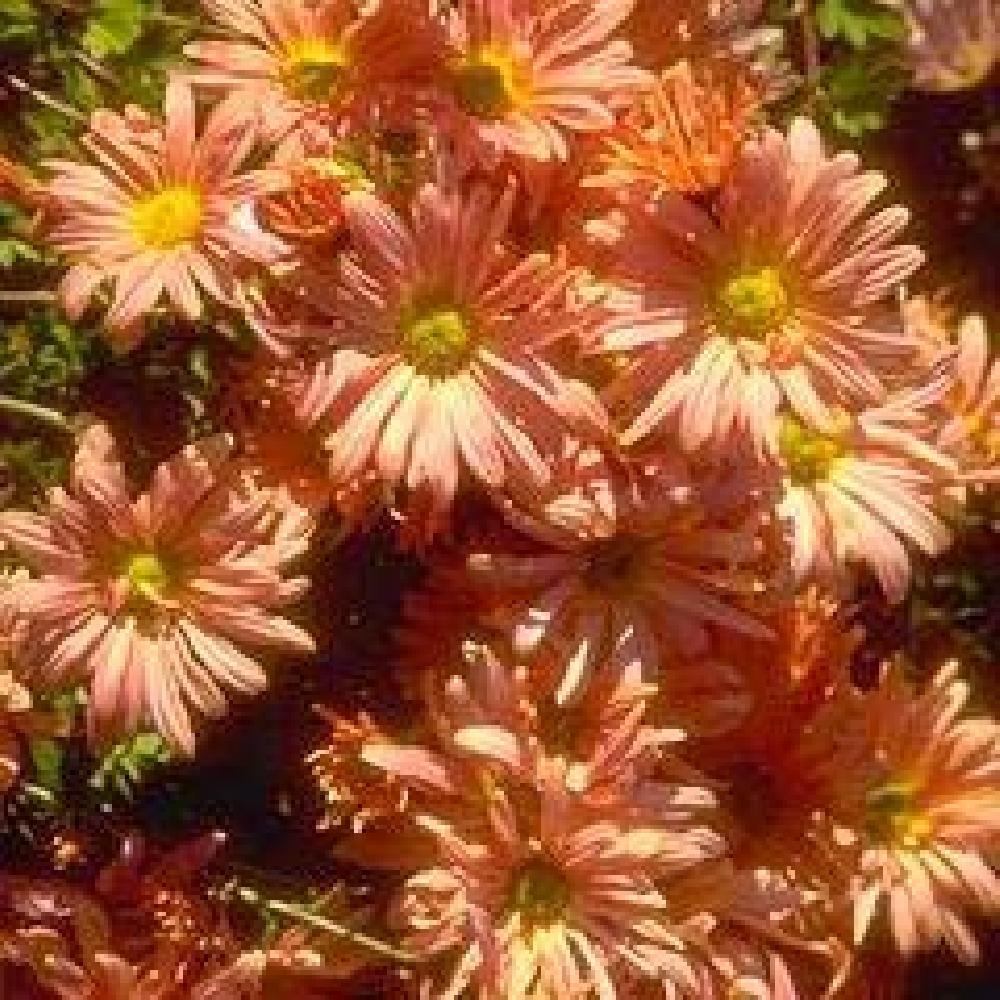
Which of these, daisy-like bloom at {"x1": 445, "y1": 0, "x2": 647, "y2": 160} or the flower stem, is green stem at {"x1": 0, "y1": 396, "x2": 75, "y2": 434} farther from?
daisy-like bloom at {"x1": 445, "y1": 0, "x2": 647, "y2": 160}

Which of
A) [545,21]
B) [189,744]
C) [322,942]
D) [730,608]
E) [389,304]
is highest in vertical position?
[545,21]

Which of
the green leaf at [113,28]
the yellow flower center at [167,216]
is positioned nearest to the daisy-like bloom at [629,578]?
the yellow flower center at [167,216]

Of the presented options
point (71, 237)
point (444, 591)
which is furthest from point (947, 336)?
point (71, 237)

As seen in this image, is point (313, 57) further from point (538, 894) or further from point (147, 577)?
point (538, 894)

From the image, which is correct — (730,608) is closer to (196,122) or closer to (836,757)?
(836,757)

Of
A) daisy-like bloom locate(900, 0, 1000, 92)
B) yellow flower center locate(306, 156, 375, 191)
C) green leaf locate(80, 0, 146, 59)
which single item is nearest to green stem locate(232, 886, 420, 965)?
yellow flower center locate(306, 156, 375, 191)

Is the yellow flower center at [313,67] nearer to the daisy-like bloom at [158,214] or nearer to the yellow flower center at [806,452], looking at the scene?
the daisy-like bloom at [158,214]
